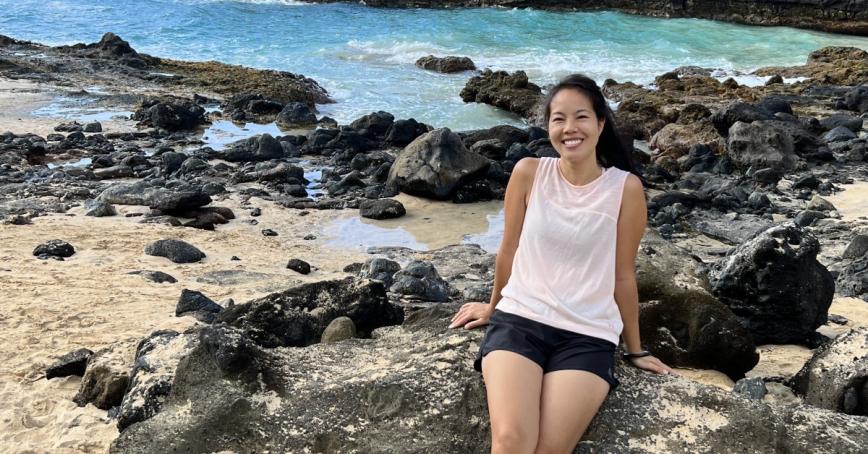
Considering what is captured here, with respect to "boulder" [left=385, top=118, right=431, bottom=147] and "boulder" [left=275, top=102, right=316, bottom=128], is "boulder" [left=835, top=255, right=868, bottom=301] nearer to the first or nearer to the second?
"boulder" [left=385, top=118, right=431, bottom=147]

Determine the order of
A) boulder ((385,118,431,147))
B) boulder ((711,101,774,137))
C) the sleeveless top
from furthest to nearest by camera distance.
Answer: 1. boulder ((711,101,774,137))
2. boulder ((385,118,431,147))
3. the sleeveless top

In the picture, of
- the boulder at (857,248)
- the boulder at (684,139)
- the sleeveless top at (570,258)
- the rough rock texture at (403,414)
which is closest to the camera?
the rough rock texture at (403,414)

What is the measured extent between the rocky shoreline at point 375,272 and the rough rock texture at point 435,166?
37 mm

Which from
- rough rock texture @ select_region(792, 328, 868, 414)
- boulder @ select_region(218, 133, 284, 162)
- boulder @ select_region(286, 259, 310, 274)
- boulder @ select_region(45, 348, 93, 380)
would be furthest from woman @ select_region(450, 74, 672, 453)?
boulder @ select_region(218, 133, 284, 162)

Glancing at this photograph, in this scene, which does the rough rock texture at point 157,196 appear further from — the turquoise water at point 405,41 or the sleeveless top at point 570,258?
the turquoise water at point 405,41

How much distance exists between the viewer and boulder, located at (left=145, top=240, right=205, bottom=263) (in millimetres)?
8274

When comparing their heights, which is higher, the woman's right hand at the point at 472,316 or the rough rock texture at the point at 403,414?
the woman's right hand at the point at 472,316

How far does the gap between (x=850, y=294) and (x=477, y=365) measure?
552cm

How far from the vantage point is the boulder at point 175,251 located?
827 cm

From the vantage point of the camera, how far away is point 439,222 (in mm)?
10695

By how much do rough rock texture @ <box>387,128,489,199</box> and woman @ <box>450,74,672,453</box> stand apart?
300 inches

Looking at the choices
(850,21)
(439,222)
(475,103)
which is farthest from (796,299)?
(850,21)

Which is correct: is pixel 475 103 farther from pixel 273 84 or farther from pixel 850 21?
pixel 850 21

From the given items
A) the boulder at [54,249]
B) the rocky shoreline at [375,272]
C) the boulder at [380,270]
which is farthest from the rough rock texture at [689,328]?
the boulder at [54,249]
